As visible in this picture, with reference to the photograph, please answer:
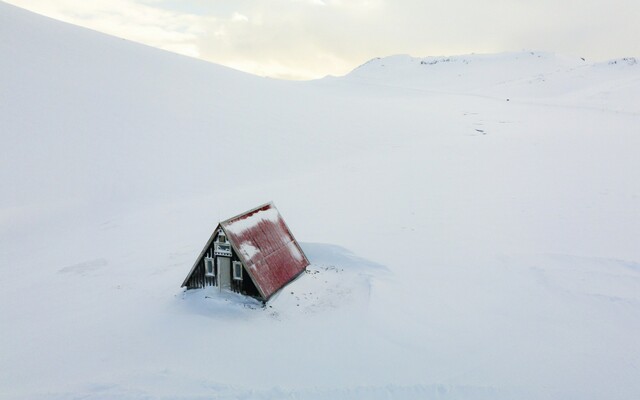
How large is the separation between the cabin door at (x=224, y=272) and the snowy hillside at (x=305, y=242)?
447 mm

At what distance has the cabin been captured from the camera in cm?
1238

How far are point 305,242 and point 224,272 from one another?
438cm

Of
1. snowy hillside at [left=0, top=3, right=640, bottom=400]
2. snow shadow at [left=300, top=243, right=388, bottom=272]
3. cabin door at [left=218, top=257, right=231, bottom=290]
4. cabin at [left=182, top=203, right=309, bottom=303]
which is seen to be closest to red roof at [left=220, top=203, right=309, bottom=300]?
cabin at [left=182, top=203, right=309, bottom=303]

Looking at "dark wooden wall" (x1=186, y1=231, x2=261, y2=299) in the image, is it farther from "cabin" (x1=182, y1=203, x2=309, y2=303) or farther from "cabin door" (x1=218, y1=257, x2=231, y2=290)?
"cabin door" (x1=218, y1=257, x2=231, y2=290)

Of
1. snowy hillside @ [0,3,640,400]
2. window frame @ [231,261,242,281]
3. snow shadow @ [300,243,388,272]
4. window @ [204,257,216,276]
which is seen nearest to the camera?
snowy hillside @ [0,3,640,400]

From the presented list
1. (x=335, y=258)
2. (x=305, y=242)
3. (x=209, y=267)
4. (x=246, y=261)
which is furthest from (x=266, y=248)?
(x=305, y=242)

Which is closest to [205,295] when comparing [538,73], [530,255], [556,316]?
[556,316]

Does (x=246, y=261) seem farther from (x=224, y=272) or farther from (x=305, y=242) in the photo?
(x=305, y=242)

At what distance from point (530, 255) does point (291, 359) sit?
9788mm

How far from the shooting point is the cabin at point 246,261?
488 inches

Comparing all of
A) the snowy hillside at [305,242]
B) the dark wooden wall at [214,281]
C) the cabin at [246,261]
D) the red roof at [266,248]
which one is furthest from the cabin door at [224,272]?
the red roof at [266,248]

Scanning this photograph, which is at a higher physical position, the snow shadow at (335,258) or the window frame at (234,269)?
the window frame at (234,269)

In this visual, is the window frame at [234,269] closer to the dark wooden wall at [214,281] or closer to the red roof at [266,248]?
the dark wooden wall at [214,281]

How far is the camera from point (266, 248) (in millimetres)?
13305
